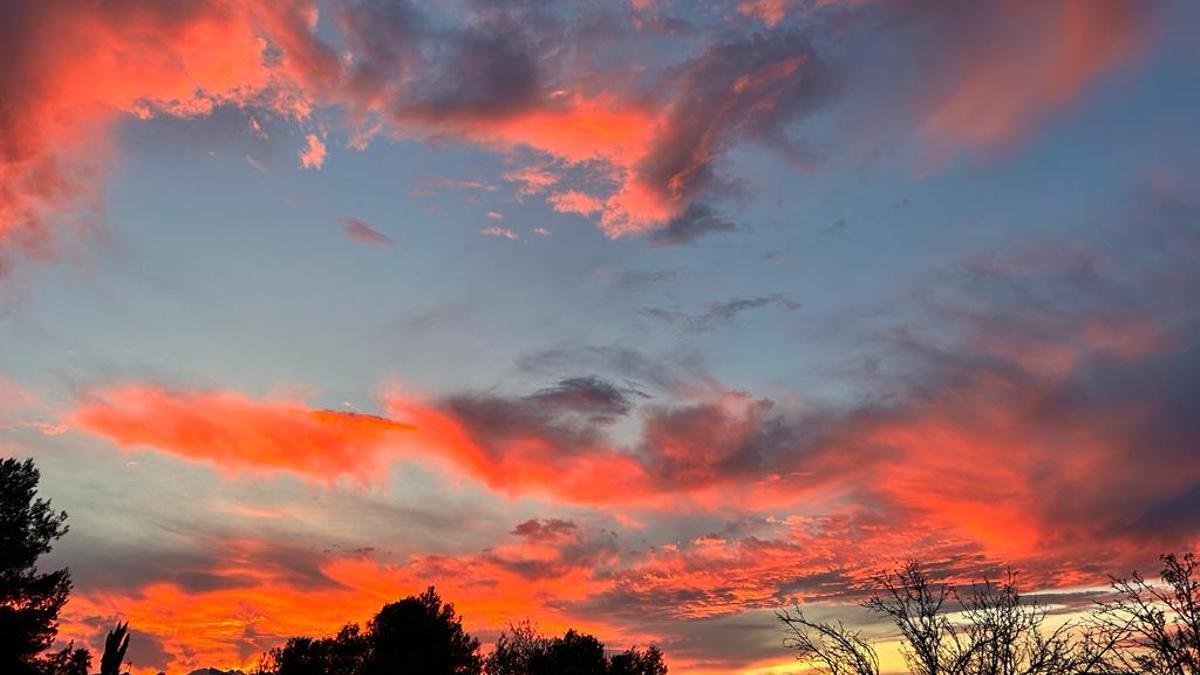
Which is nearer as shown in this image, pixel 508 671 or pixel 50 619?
pixel 50 619

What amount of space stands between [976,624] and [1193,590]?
816cm

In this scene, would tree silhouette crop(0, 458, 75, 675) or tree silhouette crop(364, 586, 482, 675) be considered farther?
tree silhouette crop(364, 586, 482, 675)

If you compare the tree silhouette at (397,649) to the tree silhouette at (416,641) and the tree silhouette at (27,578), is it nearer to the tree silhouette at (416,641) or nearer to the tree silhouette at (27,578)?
the tree silhouette at (416,641)

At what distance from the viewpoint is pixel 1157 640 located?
61.5 feet

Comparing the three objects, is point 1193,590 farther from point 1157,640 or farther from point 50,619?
point 50,619

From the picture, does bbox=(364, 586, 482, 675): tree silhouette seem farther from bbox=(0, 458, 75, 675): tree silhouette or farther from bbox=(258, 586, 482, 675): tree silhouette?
bbox=(0, 458, 75, 675): tree silhouette

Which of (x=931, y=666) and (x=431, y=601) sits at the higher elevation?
(x=431, y=601)

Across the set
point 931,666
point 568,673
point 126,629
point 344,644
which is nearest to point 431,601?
point 344,644

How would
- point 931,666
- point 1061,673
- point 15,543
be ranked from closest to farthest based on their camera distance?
1. point 1061,673
2. point 931,666
3. point 15,543

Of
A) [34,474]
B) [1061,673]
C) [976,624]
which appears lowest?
[1061,673]

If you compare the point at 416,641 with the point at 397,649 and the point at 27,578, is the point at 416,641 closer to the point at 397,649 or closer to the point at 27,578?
the point at 397,649

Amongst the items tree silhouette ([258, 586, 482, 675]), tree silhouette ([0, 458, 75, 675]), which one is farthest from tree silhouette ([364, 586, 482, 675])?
tree silhouette ([0, 458, 75, 675])

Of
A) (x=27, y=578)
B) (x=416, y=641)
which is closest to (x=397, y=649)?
(x=416, y=641)

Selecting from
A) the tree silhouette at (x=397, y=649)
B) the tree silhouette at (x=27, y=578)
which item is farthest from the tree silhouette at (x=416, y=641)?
the tree silhouette at (x=27, y=578)
